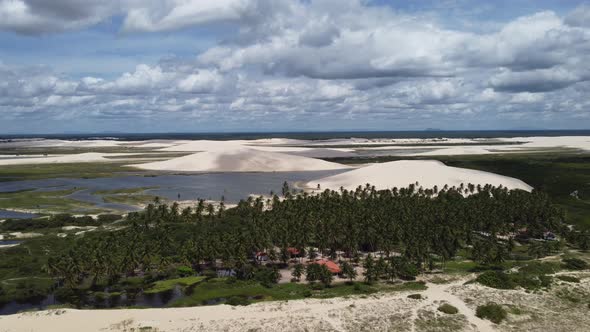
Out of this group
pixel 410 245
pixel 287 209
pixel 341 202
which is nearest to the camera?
pixel 410 245

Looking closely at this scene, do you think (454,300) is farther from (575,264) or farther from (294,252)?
(294,252)

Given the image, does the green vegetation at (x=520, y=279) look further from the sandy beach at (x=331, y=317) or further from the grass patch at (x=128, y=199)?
the grass patch at (x=128, y=199)

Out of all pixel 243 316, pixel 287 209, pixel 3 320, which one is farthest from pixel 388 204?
pixel 3 320

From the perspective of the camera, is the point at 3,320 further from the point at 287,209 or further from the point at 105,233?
the point at 287,209

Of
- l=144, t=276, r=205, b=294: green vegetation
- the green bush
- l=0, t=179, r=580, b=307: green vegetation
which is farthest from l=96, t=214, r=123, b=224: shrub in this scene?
the green bush

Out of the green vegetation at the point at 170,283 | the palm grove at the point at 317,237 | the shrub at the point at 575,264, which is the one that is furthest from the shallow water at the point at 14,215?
the shrub at the point at 575,264

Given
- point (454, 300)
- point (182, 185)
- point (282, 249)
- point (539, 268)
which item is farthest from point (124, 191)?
point (539, 268)
